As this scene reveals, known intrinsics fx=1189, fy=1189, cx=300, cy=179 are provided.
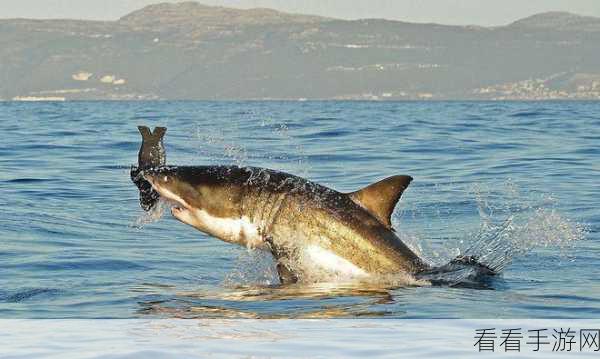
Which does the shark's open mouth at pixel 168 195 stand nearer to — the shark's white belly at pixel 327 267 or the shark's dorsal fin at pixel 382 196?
the shark's white belly at pixel 327 267

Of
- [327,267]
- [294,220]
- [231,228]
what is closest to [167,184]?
[231,228]

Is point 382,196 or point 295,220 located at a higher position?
point 382,196

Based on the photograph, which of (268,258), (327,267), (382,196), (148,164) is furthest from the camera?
(268,258)

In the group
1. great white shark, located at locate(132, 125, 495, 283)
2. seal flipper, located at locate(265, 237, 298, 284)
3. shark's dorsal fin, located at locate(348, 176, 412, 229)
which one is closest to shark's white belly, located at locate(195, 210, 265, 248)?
great white shark, located at locate(132, 125, 495, 283)

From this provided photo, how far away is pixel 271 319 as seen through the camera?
9352 millimetres

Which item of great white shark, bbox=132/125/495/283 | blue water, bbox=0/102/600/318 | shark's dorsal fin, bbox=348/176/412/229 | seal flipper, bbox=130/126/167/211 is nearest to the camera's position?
blue water, bbox=0/102/600/318

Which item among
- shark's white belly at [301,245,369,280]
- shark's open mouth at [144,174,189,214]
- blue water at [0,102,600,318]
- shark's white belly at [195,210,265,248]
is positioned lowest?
blue water at [0,102,600,318]

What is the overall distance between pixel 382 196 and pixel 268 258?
4.42ft

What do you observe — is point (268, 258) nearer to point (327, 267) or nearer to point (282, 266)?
point (282, 266)

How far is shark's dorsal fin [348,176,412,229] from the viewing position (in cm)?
1068

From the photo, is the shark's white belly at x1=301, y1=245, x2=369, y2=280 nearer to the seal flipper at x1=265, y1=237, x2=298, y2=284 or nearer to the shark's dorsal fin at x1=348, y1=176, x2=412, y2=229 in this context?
the seal flipper at x1=265, y1=237, x2=298, y2=284

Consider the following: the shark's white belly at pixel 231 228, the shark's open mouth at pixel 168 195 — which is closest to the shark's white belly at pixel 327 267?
the shark's white belly at pixel 231 228

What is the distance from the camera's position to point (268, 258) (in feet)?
37.6

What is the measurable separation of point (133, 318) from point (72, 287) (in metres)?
2.12
